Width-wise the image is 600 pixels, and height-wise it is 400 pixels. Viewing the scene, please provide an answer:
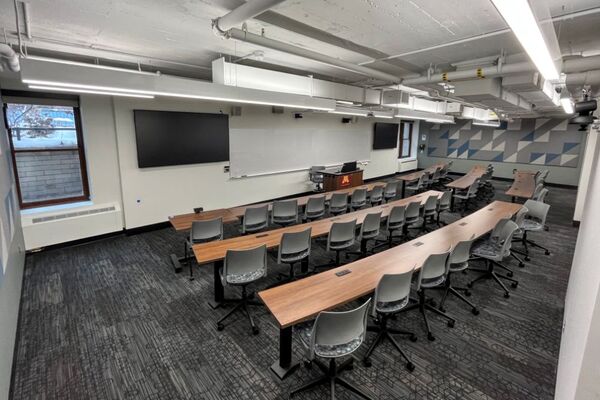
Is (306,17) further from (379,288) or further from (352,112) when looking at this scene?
(352,112)

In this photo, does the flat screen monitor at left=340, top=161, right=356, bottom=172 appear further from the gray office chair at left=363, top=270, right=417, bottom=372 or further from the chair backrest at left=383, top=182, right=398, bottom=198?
the gray office chair at left=363, top=270, right=417, bottom=372

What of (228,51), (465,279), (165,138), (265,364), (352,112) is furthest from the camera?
(352,112)

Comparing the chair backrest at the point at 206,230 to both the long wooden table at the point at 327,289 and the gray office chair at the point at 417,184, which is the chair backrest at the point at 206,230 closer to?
the long wooden table at the point at 327,289

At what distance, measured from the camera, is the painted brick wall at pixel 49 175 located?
493 cm

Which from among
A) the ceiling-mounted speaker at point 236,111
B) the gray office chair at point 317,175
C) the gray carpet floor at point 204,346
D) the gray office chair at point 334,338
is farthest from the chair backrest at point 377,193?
the gray office chair at point 334,338

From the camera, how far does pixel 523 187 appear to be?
7.31 metres

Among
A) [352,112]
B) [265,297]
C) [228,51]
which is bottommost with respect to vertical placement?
[265,297]

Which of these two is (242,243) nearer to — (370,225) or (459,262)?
(370,225)

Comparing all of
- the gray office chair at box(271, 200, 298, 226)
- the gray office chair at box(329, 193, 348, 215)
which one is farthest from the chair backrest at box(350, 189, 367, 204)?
the gray office chair at box(271, 200, 298, 226)

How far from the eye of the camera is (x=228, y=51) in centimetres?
389

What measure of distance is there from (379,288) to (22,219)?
18.8ft

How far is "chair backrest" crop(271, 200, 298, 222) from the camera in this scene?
504 centimetres

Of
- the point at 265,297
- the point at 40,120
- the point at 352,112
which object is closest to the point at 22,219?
the point at 40,120

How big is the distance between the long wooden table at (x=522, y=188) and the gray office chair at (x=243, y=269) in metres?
6.28
